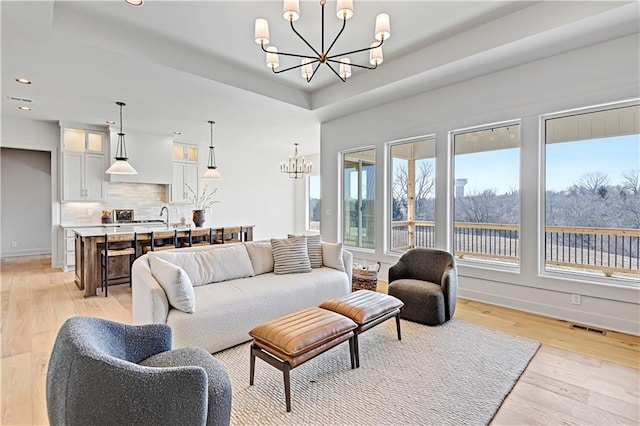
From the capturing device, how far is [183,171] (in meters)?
7.61

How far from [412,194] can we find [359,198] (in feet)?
3.53

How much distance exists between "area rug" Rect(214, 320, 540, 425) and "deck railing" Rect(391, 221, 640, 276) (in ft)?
4.72

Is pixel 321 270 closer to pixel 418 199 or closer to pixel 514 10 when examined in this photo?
pixel 418 199

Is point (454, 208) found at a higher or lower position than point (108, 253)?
higher

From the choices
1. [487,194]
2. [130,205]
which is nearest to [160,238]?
[130,205]

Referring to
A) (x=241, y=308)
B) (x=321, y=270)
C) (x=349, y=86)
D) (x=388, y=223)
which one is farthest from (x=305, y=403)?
(x=349, y=86)

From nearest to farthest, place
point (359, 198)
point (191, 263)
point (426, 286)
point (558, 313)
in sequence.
A: point (191, 263) → point (426, 286) → point (558, 313) → point (359, 198)

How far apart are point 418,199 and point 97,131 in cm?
651

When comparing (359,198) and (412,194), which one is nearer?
(412,194)

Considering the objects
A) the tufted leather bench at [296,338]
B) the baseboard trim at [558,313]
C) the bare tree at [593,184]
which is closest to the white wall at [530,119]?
the baseboard trim at [558,313]

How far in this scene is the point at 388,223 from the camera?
Answer: 5340 millimetres

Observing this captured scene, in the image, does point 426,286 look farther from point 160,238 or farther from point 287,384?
point 160,238

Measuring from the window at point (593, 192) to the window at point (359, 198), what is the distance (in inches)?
103

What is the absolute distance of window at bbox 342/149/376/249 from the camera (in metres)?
5.64
